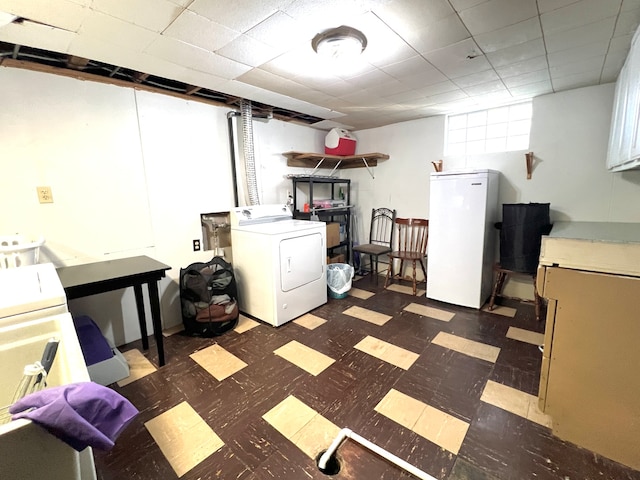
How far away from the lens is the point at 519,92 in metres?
2.77

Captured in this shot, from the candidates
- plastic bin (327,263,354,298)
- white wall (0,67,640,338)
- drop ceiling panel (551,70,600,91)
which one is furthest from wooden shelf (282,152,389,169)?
drop ceiling panel (551,70,600,91)

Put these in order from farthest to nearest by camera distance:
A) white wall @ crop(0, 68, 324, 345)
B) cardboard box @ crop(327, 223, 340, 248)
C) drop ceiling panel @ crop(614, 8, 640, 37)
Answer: cardboard box @ crop(327, 223, 340, 248) < white wall @ crop(0, 68, 324, 345) < drop ceiling panel @ crop(614, 8, 640, 37)

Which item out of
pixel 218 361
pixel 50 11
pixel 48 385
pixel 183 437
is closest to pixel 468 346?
pixel 218 361

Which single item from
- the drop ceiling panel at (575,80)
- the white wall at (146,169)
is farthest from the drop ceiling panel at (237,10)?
the drop ceiling panel at (575,80)

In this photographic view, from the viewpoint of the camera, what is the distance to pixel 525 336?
247 centimetres

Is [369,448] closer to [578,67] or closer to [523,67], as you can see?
[523,67]

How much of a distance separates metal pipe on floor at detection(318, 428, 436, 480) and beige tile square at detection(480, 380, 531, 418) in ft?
2.41

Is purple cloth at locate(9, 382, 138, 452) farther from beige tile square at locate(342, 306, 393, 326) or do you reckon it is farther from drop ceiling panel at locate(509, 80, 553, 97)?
drop ceiling panel at locate(509, 80, 553, 97)

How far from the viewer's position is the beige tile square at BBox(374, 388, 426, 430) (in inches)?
63.9

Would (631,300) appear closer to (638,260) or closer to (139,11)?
(638,260)

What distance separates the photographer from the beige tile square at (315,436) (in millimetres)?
1448

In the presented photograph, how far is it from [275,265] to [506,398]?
192 centimetres

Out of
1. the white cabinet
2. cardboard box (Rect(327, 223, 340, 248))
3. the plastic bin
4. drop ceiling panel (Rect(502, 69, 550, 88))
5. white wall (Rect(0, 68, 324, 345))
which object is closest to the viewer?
the white cabinet

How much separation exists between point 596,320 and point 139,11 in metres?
2.71
